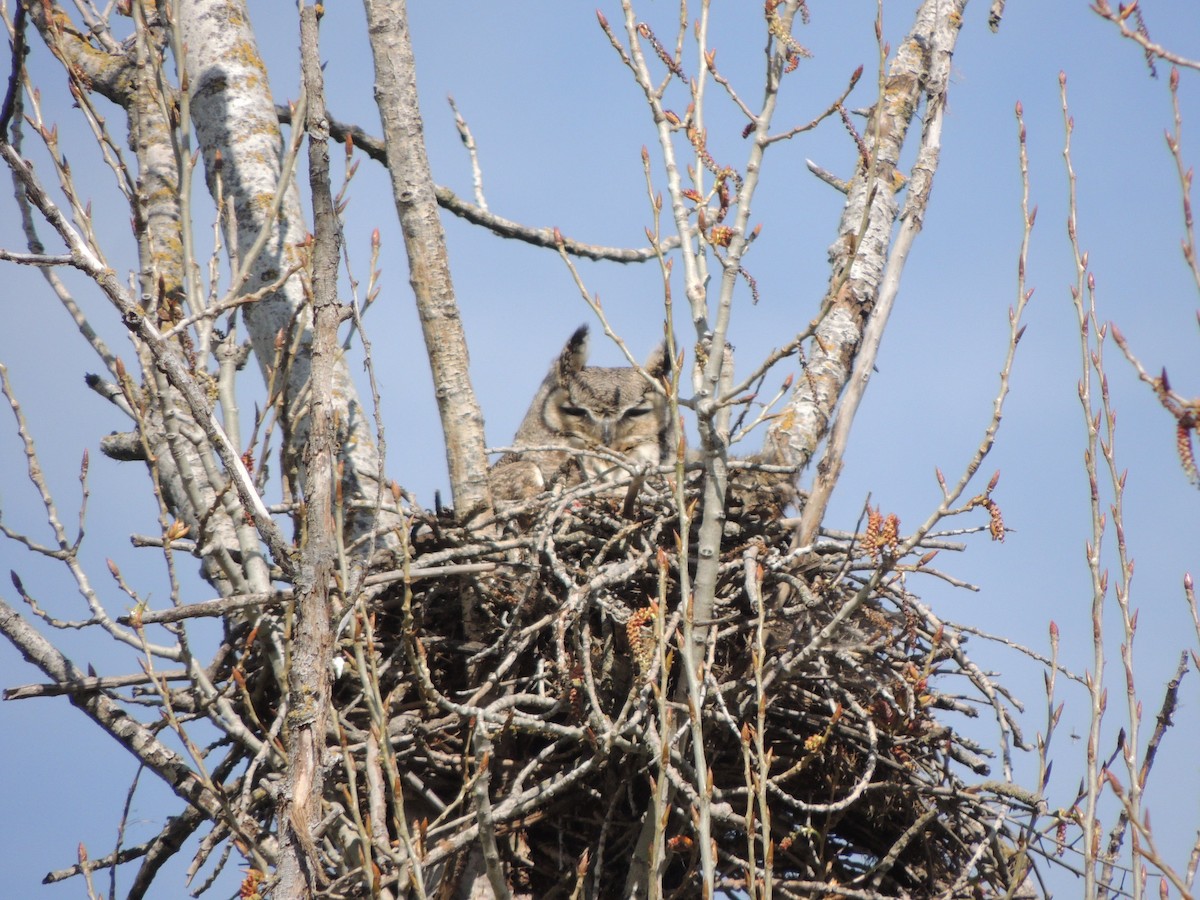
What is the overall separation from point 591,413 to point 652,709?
103 inches

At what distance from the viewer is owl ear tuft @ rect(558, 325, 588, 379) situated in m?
6.44

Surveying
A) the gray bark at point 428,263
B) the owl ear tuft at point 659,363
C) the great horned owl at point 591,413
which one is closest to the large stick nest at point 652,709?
the gray bark at point 428,263

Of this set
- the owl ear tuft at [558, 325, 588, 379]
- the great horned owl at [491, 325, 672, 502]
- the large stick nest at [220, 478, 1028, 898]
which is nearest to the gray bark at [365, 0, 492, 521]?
the large stick nest at [220, 478, 1028, 898]

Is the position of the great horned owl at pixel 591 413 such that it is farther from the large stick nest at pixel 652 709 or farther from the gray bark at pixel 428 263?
the large stick nest at pixel 652 709

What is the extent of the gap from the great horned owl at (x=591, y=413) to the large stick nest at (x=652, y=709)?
146 centimetres

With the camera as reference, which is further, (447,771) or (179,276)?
(179,276)

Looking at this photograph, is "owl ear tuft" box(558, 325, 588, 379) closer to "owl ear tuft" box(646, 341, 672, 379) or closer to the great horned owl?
the great horned owl

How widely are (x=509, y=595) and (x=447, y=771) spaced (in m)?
0.59

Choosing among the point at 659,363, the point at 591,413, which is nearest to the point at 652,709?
the point at 591,413

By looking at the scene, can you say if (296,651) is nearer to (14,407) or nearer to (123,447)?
(14,407)

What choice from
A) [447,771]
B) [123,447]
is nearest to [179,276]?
[123,447]

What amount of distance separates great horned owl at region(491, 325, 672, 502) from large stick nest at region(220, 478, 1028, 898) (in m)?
1.46

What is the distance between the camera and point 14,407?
3951mm

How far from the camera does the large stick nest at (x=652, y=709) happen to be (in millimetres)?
3678
